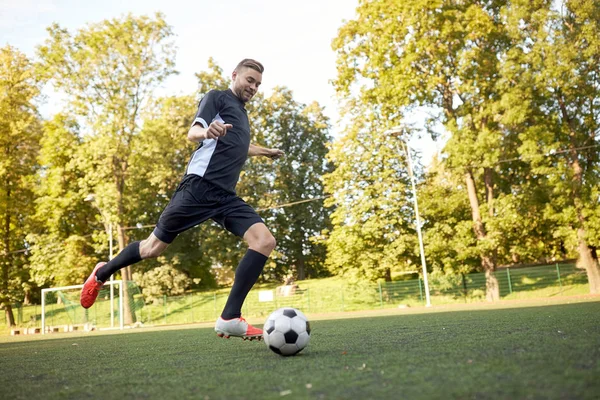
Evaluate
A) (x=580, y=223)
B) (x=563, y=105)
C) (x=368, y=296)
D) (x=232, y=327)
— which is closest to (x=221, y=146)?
(x=232, y=327)

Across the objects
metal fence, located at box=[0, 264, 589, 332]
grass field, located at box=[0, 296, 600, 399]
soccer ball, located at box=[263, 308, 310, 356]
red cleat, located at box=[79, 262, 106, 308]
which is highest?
red cleat, located at box=[79, 262, 106, 308]

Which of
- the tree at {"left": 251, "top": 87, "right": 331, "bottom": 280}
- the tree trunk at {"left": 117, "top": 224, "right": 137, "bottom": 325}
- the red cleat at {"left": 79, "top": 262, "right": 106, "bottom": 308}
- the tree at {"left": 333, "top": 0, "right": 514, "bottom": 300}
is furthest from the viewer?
the tree at {"left": 251, "top": 87, "right": 331, "bottom": 280}

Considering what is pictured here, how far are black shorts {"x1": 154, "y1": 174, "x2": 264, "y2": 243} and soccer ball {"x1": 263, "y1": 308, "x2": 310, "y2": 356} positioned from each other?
0.82 metres

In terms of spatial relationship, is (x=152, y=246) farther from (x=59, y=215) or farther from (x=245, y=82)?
(x=59, y=215)

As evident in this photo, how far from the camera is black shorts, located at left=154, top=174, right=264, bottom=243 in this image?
4.55 metres

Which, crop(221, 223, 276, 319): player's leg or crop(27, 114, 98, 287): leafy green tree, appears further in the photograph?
crop(27, 114, 98, 287): leafy green tree

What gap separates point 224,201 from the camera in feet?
15.2

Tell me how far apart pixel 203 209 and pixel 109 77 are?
83.8ft

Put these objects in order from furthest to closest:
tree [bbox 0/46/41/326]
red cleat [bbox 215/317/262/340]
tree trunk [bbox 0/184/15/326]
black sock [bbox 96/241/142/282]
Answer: tree trunk [bbox 0/184/15/326] → tree [bbox 0/46/41/326] → black sock [bbox 96/241/142/282] → red cleat [bbox 215/317/262/340]

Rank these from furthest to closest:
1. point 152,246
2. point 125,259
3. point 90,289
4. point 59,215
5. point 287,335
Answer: point 59,215
point 90,289
point 125,259
point 152,246
point 287,335

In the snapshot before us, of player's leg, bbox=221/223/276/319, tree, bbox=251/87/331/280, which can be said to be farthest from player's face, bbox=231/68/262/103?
tree, bbox=251/87/331/280

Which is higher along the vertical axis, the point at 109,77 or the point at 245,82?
the point at 109,77

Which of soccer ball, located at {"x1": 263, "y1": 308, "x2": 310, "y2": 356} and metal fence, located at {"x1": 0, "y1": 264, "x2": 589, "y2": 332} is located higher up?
soccer ball, located at {"x1": 263, "y1": 308, "x2": 310, "y2": 356}

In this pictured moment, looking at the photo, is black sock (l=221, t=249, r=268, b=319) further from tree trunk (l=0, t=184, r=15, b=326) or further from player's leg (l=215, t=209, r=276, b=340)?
tree trunk (l=0, t=184, r=15, b=326)
